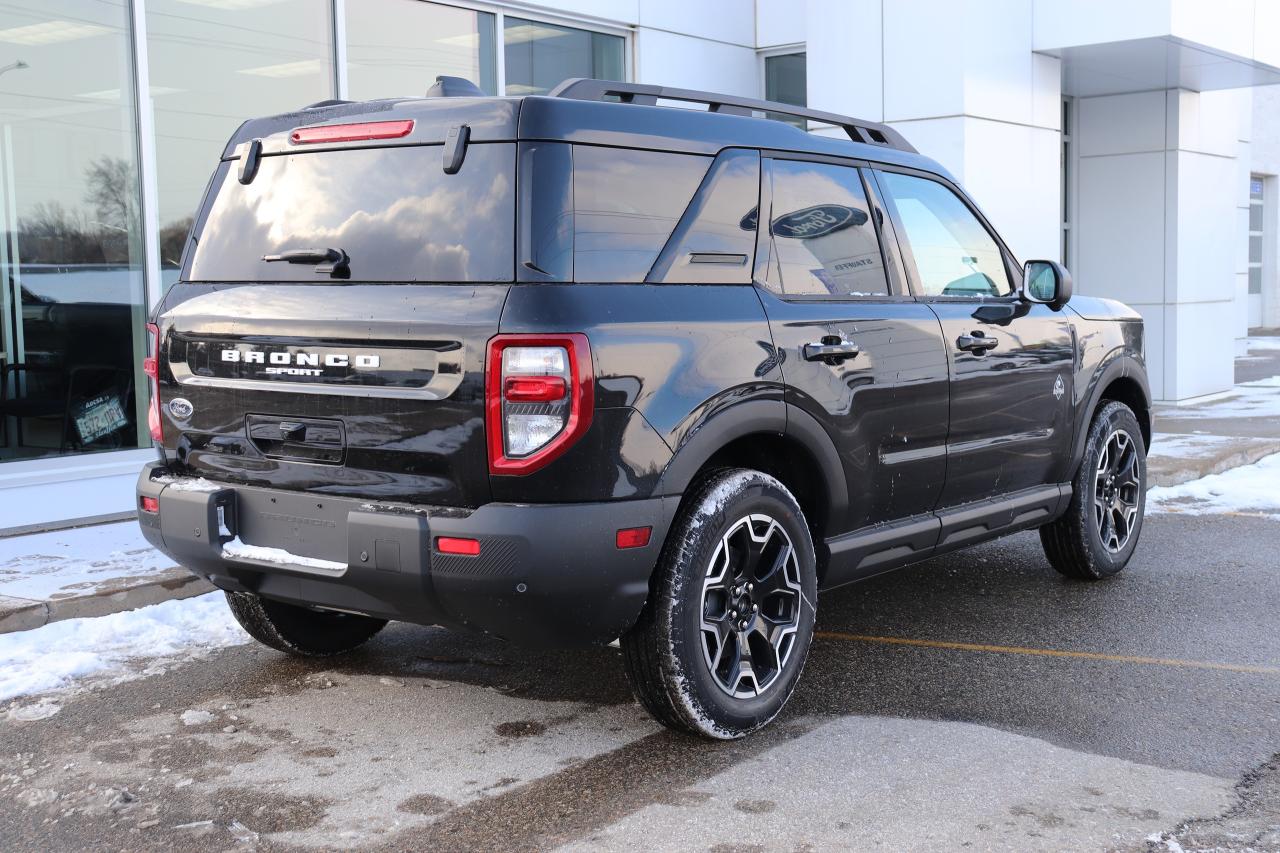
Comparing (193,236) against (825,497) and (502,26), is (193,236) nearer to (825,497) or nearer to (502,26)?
(825,497)

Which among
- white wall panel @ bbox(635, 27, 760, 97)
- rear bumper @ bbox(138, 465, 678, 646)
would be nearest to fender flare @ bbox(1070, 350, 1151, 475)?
rear bumper @ bbox(138, 465, 678, 646)

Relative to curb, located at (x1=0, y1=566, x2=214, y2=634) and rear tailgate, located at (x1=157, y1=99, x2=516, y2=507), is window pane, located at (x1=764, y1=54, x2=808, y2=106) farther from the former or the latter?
rear tailgate, located at (x1=157, y1=99, x2=516, y2=507)

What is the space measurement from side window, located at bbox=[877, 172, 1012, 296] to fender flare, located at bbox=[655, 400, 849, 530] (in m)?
1.03

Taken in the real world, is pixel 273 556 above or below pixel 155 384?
below

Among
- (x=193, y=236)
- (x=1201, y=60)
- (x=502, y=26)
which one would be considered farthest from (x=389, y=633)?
(x=1201, y=60)

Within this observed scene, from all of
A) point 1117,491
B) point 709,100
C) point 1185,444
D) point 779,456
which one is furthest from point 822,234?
point 1185,444

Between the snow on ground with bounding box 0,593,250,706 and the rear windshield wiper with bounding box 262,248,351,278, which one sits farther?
the snow on ground with bounding box 0,593,250,706

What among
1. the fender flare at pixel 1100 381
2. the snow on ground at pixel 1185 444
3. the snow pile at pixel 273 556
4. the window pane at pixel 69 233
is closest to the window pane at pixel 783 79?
the snow on ground at pixel 1185 444

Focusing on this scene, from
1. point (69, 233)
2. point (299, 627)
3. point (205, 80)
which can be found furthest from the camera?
point (205, 80)

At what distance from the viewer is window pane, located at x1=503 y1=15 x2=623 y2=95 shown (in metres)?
11.3

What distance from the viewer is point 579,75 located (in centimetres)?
1198

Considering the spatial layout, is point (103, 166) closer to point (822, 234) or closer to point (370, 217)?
point (370, 217)

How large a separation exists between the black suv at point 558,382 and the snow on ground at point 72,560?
146 cm

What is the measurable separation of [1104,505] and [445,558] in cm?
386
